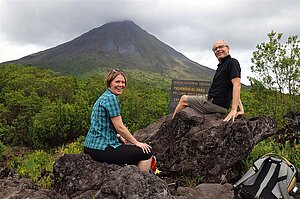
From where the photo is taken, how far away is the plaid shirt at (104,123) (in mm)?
3546

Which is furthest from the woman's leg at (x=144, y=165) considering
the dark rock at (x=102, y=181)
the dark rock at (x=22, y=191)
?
the dark rock at (x=22, y=191)

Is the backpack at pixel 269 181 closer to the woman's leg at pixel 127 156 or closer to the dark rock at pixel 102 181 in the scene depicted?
the woman's leg at pixel 127 156

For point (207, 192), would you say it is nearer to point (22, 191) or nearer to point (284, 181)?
point (284, 181)

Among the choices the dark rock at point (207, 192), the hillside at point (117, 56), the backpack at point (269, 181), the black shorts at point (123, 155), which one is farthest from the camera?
the hillside at point (117, 56)

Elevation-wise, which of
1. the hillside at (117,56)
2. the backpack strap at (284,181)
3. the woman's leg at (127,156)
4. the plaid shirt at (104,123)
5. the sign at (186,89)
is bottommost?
the backpack strap at (284,181)

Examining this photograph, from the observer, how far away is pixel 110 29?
146 meters

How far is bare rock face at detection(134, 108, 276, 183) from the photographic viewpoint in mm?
4969

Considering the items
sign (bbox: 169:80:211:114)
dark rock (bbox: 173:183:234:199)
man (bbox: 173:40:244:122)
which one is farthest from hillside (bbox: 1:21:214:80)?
dark rock (bbox: 173:183:234:199)

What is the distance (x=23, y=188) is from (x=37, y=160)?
3.98 m

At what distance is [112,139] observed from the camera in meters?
3.64

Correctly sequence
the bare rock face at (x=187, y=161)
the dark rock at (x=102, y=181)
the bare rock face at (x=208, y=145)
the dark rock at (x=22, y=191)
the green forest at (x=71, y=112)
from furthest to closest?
the green forest at (x=71, y=112) < the bare rock face at (x=208, y=145) < the bare rock face at (x=187, y=161) < the dark rock at (x=22, y=191) < the dark rock at (x=102, y=181)

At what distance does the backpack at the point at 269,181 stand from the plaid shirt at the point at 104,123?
177 cm

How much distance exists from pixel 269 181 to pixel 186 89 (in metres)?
5.76

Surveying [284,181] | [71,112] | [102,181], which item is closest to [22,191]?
[102,181]
